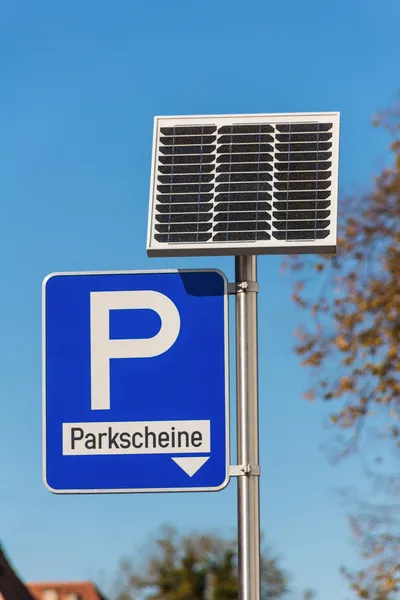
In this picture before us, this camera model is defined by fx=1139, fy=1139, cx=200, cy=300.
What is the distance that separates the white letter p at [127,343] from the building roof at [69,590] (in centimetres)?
2674

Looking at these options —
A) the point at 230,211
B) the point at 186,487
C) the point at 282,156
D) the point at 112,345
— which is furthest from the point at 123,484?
the point at 282,156

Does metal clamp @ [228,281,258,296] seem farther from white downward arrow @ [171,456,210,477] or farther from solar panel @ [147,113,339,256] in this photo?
white downward arrow @ [171,456,210,477]

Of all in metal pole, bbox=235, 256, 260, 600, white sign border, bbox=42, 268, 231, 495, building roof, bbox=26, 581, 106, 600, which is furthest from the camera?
building roof, bbox=26, 581, 106, 600

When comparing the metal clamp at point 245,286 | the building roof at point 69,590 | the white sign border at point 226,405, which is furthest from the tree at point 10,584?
the metal clamp at point 245,286

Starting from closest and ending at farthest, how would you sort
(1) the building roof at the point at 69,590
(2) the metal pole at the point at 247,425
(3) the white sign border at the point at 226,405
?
(2) the metal pole at the point at 247,425
(3) the white sign border at the point at 226,405
(1) the building roof at the point at 69,590

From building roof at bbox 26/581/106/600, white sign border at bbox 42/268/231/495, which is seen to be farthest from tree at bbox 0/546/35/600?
white sign border at bbox 42/268/231/495

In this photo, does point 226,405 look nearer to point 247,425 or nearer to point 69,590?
point 247,425

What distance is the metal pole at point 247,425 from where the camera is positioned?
3.29m

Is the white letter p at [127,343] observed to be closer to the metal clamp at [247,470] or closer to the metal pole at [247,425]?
the metal pole at [247,425]

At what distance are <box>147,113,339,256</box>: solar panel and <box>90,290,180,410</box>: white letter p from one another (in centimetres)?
16

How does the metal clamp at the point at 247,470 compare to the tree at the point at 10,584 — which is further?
the tree at the point at 10,584

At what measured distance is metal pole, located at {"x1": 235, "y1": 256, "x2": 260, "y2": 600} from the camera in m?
3.29

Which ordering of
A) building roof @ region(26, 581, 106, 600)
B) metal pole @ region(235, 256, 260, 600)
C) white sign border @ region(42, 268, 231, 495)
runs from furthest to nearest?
building roof @ region(26, 581, 106, 600)
white sign border @ region(42, 268, 231, 495)
metal pole @ region(235, 256, 260, 600)

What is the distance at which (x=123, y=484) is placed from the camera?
3.46 meters
